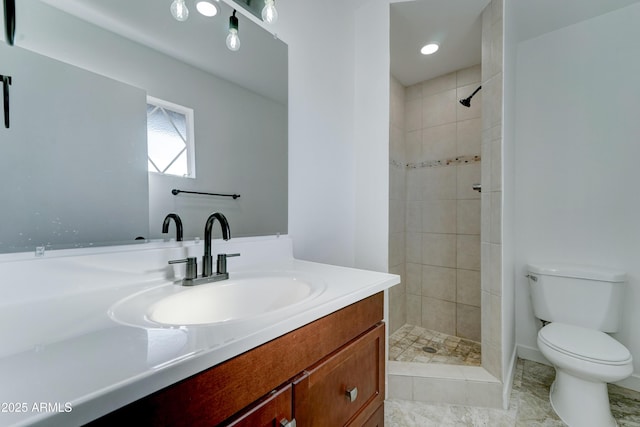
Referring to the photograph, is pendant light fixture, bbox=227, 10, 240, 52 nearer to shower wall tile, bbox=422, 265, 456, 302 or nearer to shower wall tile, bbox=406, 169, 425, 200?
shower wall tile, bbox=406, 169, 425, 200

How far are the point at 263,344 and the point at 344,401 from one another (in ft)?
1.23

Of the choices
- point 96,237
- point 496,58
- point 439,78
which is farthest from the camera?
point 439,78

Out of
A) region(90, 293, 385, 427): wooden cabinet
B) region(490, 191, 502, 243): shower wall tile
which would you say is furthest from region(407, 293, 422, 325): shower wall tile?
region(90, 293, 385, 427): wooden cabinet

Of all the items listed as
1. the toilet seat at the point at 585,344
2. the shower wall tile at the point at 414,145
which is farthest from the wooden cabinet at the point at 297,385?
the shower wall tile at the point at 414,145

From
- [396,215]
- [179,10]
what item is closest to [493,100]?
[396,215]

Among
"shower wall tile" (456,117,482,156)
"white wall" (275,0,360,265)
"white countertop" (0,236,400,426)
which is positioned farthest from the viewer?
"shower wall tile" (456,117,482,156)

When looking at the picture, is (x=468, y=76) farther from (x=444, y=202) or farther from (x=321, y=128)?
(x=321, y=128)

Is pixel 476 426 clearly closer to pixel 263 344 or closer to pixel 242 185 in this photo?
pixel 263 344

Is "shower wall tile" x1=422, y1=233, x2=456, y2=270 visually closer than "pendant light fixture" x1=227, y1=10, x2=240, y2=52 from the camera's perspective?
No

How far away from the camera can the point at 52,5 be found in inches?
28.2

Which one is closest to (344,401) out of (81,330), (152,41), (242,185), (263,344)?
(263,344)

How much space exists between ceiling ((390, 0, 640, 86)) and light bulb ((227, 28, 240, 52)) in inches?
39.9

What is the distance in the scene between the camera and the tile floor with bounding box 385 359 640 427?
4.53 ft

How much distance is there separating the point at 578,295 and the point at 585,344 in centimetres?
37
